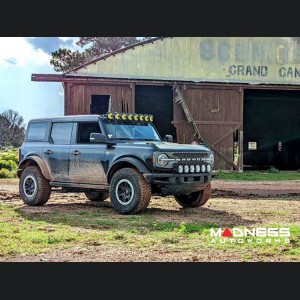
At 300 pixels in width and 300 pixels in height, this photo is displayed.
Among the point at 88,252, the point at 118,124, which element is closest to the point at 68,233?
the point at 88,252

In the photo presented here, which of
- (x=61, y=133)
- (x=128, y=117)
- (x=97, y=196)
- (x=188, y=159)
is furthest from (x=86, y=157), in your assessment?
(x=188, y=159)

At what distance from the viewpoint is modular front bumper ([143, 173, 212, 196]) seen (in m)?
8.98

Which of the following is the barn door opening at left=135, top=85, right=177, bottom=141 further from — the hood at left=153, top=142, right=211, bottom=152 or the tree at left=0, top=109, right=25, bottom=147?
the hood at left=153, top=142, right=211, bottom=152

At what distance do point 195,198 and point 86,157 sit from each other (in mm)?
2224

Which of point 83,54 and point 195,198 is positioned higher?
point 83,54

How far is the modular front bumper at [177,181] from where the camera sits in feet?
29.5

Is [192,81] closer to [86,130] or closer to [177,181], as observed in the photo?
[86,130]

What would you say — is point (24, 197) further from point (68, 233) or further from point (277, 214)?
point (277, 214)

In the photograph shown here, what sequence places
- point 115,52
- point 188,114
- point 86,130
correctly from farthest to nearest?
point 188,114
point 115,52
point 86,130

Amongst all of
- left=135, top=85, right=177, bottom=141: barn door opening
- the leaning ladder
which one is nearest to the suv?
the leaning ladder

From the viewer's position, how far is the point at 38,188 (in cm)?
1040

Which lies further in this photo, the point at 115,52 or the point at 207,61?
the point at 207,61

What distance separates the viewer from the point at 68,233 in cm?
763

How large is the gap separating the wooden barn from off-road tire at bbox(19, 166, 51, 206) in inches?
347
